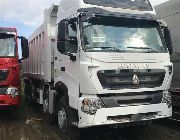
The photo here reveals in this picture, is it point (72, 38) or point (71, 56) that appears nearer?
point (72, 38)

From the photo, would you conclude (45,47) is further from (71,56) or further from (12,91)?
(71,56)

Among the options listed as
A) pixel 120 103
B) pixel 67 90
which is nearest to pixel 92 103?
pixel 120 103

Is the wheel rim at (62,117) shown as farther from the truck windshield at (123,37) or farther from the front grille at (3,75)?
the front grille at (3,75)

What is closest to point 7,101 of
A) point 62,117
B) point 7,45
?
point 7,45


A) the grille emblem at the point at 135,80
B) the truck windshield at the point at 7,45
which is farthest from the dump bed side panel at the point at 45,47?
the grille emblem at the point at 135,80

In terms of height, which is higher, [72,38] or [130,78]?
[72,38]

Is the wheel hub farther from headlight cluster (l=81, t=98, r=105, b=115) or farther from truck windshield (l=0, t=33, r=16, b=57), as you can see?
truck windshield (l=0, t=33, r=16, b=57)

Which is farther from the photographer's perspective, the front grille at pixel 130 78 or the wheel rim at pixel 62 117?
the wheel rim at pixel 62 117

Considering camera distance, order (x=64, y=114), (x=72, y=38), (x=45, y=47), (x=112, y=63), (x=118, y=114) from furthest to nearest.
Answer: (x=45, y=47), (x=64, y=114), (x=72, y=38), (x=112, y=63), (x=118, y=114)

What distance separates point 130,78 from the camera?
24.8 ft

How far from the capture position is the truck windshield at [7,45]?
35.1 feet

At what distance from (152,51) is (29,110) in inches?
295

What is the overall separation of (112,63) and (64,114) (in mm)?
1999

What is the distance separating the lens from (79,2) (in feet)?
26.0
